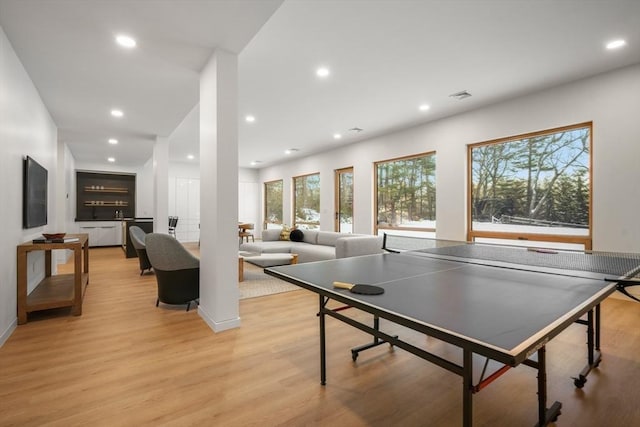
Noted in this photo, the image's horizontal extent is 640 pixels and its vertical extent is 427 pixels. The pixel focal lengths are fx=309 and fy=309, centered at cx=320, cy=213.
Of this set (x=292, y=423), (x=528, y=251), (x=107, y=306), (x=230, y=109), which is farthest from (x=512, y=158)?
(x=107, y=306)

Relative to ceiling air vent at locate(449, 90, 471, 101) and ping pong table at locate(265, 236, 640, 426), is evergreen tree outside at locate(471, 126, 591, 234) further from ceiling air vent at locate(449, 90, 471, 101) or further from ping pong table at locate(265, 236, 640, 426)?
ping pong table at locate(265, 236, 640, 426)

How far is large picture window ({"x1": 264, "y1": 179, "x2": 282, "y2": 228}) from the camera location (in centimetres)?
1117

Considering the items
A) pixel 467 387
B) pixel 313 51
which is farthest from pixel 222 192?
pixel 467 387

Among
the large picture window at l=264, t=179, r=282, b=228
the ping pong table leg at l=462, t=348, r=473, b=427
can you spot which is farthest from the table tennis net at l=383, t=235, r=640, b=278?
the large picture window at l=264, t=179, r=282, b=228

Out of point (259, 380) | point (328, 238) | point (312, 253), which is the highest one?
point (328, 238)

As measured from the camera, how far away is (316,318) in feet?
10.7

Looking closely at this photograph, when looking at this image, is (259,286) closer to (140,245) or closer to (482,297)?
(140,245)

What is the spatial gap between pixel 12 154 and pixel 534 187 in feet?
20.9

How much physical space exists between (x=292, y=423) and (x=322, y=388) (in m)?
0.37

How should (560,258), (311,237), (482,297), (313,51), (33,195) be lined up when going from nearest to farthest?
(482,297)
(560,258)
(313,51)
(33,195)
(311,237)

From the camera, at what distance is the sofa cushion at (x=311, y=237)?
277 inches

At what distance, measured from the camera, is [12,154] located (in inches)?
113

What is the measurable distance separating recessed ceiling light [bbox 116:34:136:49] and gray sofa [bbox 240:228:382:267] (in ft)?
10.9

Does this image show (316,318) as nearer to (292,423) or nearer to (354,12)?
(292,423)
